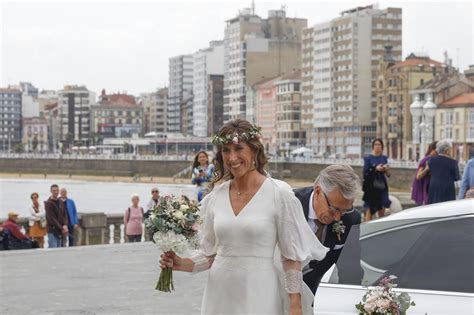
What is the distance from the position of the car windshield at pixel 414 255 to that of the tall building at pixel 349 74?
447 feet

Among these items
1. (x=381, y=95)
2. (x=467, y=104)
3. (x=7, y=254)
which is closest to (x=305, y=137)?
(x=381, y=95)

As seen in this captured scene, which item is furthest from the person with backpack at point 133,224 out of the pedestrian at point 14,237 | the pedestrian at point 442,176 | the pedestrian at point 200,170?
the pedestrian at point 442,176

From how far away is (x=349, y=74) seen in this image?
147750 mm

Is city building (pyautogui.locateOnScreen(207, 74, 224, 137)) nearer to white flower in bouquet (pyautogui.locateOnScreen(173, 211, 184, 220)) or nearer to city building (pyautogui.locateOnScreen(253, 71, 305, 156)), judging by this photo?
city building (pyautogui.locateOnScreen(253, 71, 305, 156))

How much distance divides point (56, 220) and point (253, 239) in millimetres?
11534

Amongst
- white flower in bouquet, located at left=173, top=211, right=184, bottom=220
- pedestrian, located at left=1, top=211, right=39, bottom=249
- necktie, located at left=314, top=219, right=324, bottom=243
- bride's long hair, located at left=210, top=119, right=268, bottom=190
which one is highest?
bride's long hair, located at left=210, top=119, right=268, bottom=190

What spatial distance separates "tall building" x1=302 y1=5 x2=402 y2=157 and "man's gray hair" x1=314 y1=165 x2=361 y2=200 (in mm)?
136287

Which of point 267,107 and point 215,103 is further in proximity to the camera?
point 215,103

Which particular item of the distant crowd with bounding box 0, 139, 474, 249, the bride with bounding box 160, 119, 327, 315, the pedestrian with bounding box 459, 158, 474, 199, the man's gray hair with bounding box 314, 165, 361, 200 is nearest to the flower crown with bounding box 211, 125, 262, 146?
the bride with bounding box 160, 119, 327, 315

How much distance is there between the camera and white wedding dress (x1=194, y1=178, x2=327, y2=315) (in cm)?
434

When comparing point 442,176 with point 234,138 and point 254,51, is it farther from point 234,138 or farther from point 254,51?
point 254,51

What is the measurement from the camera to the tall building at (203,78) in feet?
635

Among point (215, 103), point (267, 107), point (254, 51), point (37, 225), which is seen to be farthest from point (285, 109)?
point (37, 225)

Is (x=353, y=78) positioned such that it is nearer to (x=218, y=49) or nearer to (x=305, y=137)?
(x=305, y=137)
